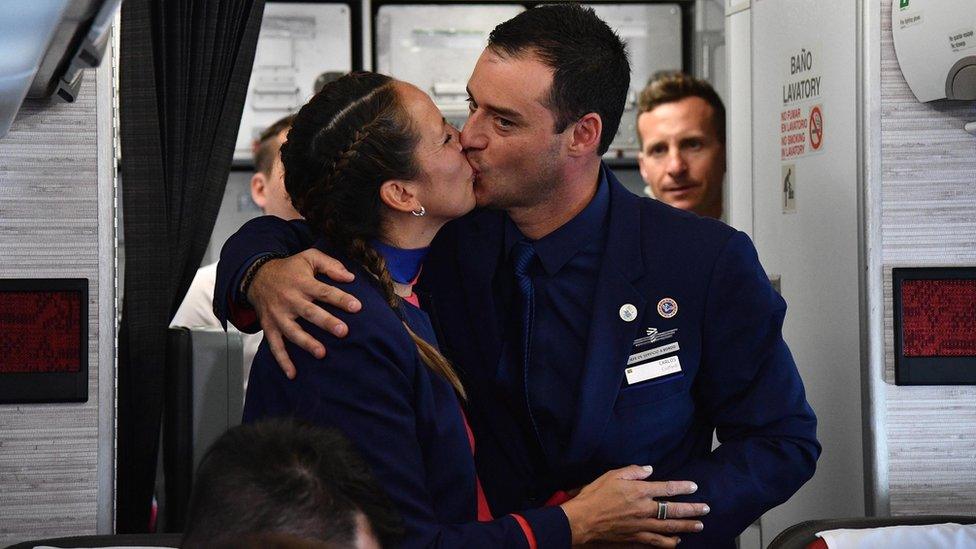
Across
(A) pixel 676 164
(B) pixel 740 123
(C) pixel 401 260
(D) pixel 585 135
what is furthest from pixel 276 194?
(C) pixel 401 260

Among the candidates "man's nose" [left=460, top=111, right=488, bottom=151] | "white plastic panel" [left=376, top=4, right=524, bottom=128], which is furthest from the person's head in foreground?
"white plastic panel" [left=376, top=4, right=524, bottom=128]

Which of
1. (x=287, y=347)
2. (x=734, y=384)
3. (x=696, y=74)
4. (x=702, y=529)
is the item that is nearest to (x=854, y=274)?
(x=734, y=384)

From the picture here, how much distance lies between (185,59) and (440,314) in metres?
0.73

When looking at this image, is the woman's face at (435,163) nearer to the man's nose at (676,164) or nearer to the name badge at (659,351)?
the name badge at (659,351)

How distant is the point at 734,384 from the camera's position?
6.29 ft

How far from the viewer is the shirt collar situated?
6.49 ft

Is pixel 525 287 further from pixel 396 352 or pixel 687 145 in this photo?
pixel 687 145

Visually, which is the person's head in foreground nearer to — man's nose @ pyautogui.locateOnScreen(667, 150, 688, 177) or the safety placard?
the safety placard

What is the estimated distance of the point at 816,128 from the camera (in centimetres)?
256

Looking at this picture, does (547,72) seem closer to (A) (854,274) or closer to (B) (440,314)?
(B) (440,314)

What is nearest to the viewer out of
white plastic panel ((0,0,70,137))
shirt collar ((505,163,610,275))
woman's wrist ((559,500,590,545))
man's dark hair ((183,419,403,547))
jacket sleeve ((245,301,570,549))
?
man's dark hair ((183,419,403,547))

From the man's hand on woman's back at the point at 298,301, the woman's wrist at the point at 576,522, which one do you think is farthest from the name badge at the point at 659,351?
the man's hand on woman's back at the point at 298,301

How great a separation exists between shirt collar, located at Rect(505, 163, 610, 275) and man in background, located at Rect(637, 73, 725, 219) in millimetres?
1849

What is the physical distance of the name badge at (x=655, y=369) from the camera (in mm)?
1903
